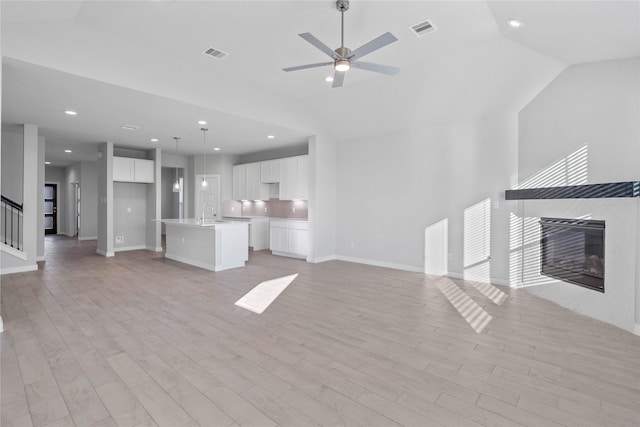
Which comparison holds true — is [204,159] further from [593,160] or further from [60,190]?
[593,160]

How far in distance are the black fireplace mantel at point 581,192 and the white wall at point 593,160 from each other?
0.13 meters

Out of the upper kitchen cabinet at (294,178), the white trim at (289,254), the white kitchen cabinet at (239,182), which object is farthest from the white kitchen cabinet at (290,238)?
the white kitchen cabinet at (239,182)

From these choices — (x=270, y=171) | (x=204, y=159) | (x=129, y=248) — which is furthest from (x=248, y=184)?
(x=129, y=248)

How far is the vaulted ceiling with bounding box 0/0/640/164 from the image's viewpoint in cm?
322

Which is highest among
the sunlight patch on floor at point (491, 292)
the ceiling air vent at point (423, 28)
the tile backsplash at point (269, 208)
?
the ceiling air vent at point (423, 28)

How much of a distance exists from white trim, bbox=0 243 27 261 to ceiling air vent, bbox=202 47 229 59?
5074mm

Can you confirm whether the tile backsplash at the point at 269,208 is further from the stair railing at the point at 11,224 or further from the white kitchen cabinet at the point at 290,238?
the stair railing at the point at 11,224

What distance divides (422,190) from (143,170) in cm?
705

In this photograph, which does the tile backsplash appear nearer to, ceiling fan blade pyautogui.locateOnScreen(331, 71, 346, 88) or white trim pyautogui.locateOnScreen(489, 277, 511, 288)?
white trim pyautogui.locateOnScreen(489, 277, 511, 288)

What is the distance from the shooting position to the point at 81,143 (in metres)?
7.78

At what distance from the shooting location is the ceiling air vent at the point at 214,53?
13.4 feet

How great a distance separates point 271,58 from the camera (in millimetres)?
4379

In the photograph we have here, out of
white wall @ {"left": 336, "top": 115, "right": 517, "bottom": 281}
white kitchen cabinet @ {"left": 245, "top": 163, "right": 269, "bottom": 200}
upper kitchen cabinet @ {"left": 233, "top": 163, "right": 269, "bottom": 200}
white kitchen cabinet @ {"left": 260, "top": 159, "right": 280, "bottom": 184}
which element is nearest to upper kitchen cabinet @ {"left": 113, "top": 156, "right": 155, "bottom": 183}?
upper kitchen cabinet @ {"left": 233, "top": 163, "right": 269, "bottom": 200}

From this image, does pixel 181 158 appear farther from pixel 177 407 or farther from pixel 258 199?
pixel 177 407
